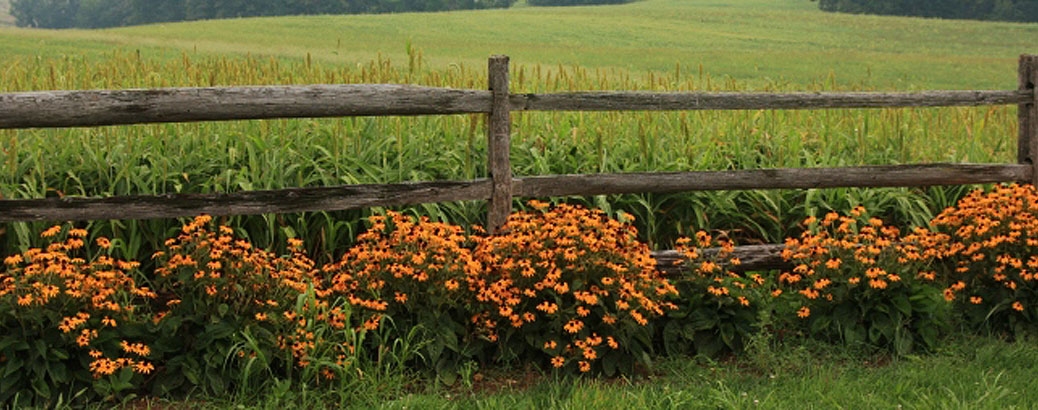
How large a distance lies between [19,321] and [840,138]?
6.06 metres

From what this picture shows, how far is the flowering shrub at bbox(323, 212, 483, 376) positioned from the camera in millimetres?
5277

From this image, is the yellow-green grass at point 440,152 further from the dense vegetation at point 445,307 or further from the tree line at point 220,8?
the tree line at point 220,8

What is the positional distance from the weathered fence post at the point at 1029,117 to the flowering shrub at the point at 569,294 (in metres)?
3.52

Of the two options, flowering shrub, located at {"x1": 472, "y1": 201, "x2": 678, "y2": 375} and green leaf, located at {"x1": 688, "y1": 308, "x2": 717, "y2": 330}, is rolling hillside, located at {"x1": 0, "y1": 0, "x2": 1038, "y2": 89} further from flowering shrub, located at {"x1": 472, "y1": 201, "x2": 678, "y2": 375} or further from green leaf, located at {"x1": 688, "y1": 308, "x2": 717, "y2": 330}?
flowering shrub, located at {"x1": 472, "y1": 201, "x2": 678, "y2": 375}

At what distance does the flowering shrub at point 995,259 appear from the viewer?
6195 mm

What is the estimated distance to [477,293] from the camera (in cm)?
541

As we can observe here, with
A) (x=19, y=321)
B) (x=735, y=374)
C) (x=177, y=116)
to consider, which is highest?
(x=177, y=116)

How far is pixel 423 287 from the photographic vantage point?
542cm

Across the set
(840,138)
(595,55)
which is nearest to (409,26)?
(595,55)

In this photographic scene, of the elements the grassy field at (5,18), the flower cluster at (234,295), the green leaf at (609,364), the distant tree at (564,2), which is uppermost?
the distant tree at (564,2)

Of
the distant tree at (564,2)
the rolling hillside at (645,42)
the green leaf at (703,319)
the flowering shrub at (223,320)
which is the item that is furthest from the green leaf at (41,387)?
the distant tree at (564,2)

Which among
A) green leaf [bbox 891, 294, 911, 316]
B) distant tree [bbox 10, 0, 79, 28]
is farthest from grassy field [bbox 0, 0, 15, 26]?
green leaf [bbox 891, 294, 911, 316]

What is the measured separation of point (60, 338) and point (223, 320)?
0.73 metres

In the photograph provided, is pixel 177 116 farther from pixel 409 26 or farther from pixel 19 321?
pixel 409 26
